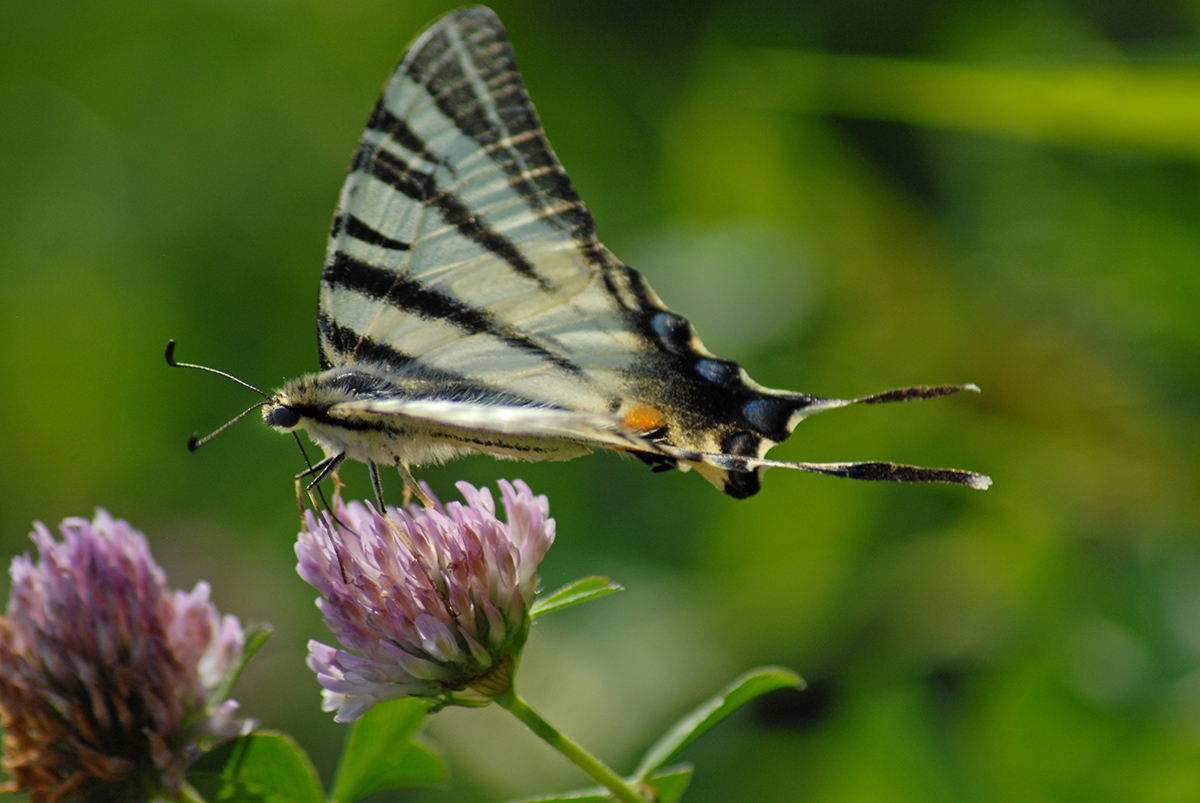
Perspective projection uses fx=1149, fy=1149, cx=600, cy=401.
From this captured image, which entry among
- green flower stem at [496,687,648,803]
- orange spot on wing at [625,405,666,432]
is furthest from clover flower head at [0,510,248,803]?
orange spot on wing at [625,405,666,432]

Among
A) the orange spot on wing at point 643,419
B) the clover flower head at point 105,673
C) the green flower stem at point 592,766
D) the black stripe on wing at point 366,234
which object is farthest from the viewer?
the black stripe on wing at point 366,234

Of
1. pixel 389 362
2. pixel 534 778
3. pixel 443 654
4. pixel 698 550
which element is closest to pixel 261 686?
pixel 534 778

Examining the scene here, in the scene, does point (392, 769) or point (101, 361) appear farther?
point (101, 361)

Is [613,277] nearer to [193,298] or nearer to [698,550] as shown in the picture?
[698,550]

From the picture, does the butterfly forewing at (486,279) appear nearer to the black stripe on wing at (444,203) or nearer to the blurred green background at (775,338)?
the black stripe on wing at (444,203)

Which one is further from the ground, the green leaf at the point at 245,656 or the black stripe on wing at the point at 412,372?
the black stripe on wing at the point at 412,372

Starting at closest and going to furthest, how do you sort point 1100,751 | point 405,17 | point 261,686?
1. point 1100,751
2. point 261,686
3. point 405,17

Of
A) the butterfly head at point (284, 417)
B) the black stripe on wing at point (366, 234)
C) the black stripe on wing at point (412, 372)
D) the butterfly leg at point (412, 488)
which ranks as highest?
the black stripe on wing at point (366, 234)

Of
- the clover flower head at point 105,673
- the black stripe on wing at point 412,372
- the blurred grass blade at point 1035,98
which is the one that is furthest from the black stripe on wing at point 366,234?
the blurred grass blade at point 1035,98
